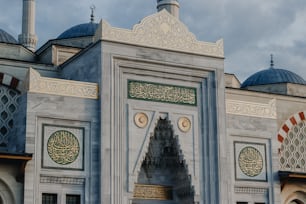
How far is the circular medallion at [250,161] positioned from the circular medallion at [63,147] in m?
4.17

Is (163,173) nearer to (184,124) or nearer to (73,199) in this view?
(184,124)

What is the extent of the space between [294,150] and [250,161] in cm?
290

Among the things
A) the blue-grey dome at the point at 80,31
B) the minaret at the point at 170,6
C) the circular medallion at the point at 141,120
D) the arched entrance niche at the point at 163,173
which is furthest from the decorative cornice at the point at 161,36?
the blue-grey dome at the point at 80,31

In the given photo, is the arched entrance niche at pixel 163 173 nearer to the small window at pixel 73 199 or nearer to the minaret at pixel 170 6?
the small window at pixel 73 199

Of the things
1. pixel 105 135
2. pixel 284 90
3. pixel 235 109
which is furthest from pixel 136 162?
pixel 284 90

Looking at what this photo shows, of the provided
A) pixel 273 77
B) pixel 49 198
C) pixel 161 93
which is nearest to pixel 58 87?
pixel 49 198

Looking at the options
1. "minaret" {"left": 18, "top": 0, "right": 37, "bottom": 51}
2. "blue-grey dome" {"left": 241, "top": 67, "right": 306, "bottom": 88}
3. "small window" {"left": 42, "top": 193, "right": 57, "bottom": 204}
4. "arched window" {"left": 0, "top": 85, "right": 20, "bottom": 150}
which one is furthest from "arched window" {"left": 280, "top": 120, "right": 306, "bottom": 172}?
"minaret" {"left": 18, "top": 0, "right": 37, "bottom": 51}

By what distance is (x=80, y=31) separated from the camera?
1959 cm

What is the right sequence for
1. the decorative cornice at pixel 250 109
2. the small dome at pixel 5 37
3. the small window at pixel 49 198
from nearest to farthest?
the small window at pixel 49 198
the decorative cornice at pixel 250 109
the small dome at pixel 5 37

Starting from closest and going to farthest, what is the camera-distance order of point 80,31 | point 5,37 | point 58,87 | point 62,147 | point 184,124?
point 62,147 < point 58,87 < point 184,124 < point 5,37 < point 80,31

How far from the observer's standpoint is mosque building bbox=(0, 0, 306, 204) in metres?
13.5

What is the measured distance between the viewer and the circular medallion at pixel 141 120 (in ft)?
→ 47.4

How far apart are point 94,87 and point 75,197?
2.34 m

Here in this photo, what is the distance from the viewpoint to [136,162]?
46.6 ft
